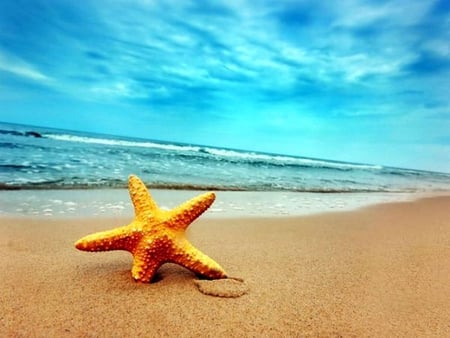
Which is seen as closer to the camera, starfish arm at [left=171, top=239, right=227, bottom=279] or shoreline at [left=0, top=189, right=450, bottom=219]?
starfish arm at [left=171, top=239, right=227, bottom=279]

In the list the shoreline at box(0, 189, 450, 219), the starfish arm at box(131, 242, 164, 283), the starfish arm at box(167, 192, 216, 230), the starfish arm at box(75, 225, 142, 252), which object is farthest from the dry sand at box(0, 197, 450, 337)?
the shoreline at box(0, 189, 450, 219)

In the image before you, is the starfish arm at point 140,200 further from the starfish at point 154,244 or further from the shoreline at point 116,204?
the shoreline at point 116,204

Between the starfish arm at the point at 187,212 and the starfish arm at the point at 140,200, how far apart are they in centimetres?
14

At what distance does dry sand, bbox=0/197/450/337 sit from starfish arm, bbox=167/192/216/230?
350mm

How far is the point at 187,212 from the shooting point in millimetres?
2490

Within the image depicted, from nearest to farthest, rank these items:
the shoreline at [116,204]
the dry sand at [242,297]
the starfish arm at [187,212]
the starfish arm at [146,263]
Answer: the dry sand at [242,297] → the starfish arm at [146,263] → the starfish arm at [187,212] → the shoreline at [116,204]

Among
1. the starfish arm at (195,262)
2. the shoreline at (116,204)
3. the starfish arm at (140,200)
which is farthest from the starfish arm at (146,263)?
the shoreline at (116,204)

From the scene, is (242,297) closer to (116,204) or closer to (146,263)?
(146,263)

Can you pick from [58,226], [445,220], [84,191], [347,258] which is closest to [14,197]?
[84,191]

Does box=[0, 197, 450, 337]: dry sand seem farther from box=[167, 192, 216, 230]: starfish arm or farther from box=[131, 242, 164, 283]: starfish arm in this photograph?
box=[167, 192, 216, 230]: starfish arm

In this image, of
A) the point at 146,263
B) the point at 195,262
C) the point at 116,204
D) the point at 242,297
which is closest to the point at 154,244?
the point at 146,263

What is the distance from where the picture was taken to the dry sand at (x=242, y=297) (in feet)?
6.04

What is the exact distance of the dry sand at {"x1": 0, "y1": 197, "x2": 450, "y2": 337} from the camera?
184cm

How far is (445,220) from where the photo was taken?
5.58 meters
